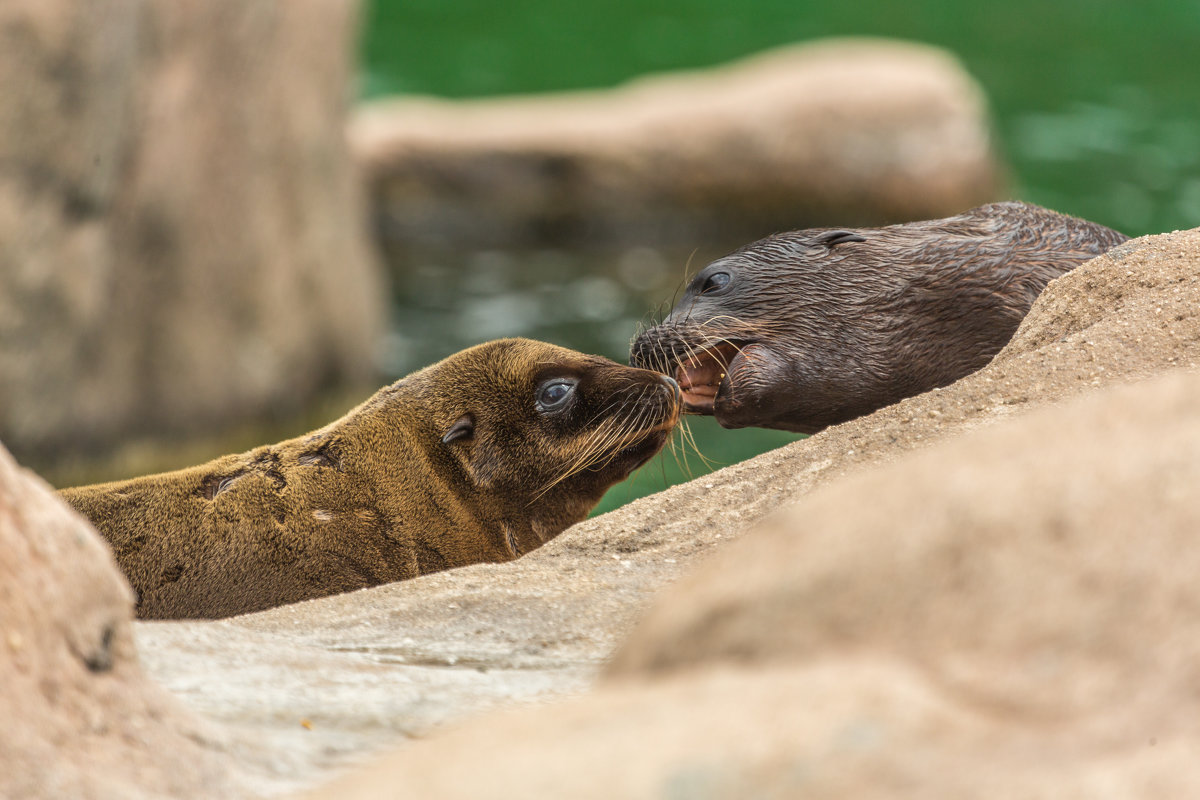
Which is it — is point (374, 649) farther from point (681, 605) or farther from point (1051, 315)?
point (1051, 315)

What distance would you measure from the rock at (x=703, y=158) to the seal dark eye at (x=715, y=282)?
10.4m

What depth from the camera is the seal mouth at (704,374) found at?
4.44 m

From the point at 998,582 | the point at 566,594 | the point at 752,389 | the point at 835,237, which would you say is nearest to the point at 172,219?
the point at 835,237

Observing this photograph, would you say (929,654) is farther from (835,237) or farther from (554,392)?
A: (835,237)

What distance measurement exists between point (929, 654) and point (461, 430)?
3061mm

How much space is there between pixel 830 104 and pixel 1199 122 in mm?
6261

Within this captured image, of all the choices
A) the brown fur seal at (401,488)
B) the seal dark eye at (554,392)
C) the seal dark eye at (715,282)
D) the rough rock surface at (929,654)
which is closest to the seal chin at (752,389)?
the brown fur seal at (401,488)

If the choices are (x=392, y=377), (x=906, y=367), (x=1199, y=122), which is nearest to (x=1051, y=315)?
(x=906, y=367)

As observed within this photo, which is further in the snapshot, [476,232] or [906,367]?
[476,232]

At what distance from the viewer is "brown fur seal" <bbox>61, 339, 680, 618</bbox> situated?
385cm

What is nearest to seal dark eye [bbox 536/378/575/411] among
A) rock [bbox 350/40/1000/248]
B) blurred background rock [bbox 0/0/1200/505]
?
blurred background rock [bbox 0/0/1200/505]

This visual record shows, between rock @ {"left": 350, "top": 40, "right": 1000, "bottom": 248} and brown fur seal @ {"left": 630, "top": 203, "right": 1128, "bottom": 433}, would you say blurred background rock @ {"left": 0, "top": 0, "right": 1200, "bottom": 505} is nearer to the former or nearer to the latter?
rock @ {"left": 350, "top": 40, "right": 1000, "bottom": 248}

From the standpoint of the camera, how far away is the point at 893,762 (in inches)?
49.1

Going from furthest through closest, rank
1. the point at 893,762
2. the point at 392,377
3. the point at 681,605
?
the point at 392,377, the point at 681,605, the point at 893,762
